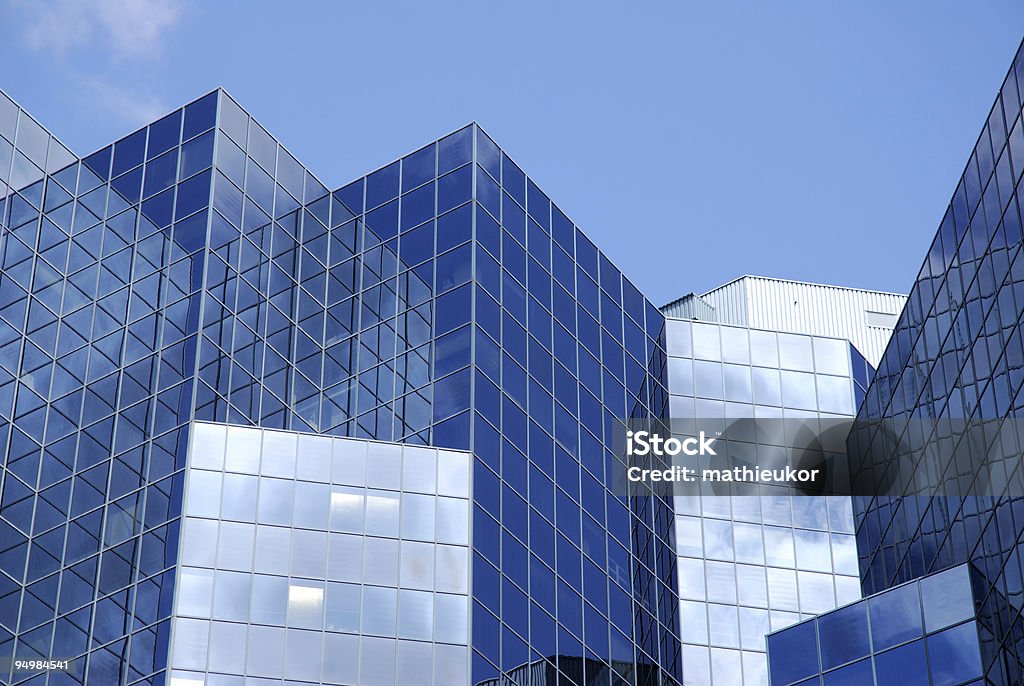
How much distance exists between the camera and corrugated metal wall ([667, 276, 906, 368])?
97938mm

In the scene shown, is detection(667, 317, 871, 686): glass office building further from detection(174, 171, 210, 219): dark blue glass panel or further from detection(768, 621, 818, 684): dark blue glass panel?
detection(174, 171, 210, 219): dark blue glass panel

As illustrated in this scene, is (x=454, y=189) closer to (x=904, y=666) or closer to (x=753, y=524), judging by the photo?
(x=753, y=524)

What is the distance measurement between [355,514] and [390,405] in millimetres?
5241

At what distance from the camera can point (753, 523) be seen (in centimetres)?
6938

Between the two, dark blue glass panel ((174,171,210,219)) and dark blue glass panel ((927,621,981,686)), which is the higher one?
dark blue glass panel ((174,171,210,219))

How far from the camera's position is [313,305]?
6184 cm

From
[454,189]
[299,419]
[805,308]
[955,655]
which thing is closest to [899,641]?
[955,655]

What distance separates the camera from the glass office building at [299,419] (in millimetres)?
53188

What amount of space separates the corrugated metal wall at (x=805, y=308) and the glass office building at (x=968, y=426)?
124 ft

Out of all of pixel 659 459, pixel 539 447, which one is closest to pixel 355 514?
pixel 539 447

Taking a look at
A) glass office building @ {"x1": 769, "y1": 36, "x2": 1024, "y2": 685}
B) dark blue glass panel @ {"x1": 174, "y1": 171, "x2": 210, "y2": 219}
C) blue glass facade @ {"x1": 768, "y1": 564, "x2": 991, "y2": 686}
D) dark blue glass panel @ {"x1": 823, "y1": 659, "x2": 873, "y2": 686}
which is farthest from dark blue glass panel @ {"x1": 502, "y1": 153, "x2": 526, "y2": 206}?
dark blue glass panel @ {"x1": 823, "y1": 659, "x2": 873, "y2": 686}

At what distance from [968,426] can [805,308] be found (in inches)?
1963

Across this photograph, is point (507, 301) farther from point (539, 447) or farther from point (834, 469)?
point (834, 469)

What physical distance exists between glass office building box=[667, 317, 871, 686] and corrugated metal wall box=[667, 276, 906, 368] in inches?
834
